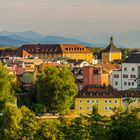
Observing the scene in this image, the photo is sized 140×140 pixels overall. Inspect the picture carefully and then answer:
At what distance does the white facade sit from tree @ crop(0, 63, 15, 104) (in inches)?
436

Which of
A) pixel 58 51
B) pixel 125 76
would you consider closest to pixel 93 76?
pixel 125 76

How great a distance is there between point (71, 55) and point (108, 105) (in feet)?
185

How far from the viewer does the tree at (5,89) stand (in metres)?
43.5

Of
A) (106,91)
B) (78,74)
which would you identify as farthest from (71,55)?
(106,91)

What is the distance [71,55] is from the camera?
10106 cm

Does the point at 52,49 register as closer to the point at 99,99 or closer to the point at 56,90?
the point at 99,99

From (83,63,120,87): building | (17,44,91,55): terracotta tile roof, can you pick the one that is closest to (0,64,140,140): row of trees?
(83,63,120,87): building

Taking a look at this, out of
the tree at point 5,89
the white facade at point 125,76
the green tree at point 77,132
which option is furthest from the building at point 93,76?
the green tree at point 77,132

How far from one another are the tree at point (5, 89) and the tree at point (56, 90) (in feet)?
7.46

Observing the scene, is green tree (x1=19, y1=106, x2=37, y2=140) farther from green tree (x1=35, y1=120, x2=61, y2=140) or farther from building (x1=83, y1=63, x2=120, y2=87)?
building (x1=83, y1=63, x2=120, y2=87)

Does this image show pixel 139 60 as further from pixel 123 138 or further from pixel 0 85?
pixel 123 138

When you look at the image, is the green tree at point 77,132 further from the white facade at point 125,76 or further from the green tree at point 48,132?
the white facade at point 125,76

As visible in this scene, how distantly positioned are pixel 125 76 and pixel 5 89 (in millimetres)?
13412

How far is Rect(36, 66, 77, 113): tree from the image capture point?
4375 centimetres
